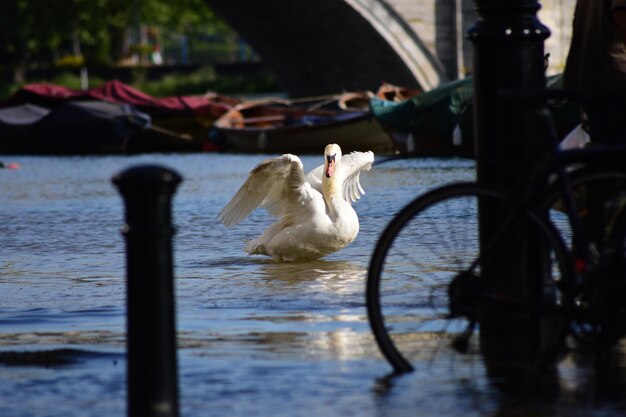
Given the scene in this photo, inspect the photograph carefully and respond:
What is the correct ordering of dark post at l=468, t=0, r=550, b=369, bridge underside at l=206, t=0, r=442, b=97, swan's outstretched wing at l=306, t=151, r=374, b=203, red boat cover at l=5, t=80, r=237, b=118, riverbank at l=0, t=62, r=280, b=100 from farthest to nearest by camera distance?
riverbank at l=0, t=62, r=280, b=100 < bridge underside at l=206, t=0, r=442, b=97 < red boat cover at l=5, t=80, r=237, b=118 < swan's outstretched wing at l=306, t=151, r=374, b=203 < dark post at l=468, t=0, r=550, b=369

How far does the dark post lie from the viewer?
4891mm

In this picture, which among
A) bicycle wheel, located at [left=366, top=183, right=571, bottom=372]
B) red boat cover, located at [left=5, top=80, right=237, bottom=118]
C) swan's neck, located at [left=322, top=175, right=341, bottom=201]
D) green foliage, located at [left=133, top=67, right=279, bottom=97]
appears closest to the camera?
bicycle wheel, located at [left=366, top=183, right=571, bottom=372]

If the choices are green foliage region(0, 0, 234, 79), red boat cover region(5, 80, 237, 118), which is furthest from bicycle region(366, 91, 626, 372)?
green foliage region(0, 0, 234, 79)

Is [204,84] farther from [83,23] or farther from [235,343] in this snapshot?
[235,343]

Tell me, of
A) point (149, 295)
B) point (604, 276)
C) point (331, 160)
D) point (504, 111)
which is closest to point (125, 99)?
point (331, 160)

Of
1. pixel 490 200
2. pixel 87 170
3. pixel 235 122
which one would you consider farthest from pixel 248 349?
pixel 235 122

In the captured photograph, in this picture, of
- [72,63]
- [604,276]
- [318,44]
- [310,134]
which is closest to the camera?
[604,276]

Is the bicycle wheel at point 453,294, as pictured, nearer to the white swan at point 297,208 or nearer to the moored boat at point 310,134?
the white swan at point 297,208

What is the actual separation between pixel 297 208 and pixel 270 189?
0.20m

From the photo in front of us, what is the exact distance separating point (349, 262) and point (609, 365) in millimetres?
3977

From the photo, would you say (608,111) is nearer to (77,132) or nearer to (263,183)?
(263,183)

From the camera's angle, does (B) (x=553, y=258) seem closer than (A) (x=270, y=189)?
Yes

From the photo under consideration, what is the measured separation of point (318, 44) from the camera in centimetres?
3525

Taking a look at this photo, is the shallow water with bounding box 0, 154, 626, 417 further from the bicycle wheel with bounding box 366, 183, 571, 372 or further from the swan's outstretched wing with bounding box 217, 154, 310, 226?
the swan's outstretched wing with bounding box 217, 154, 310, 226
